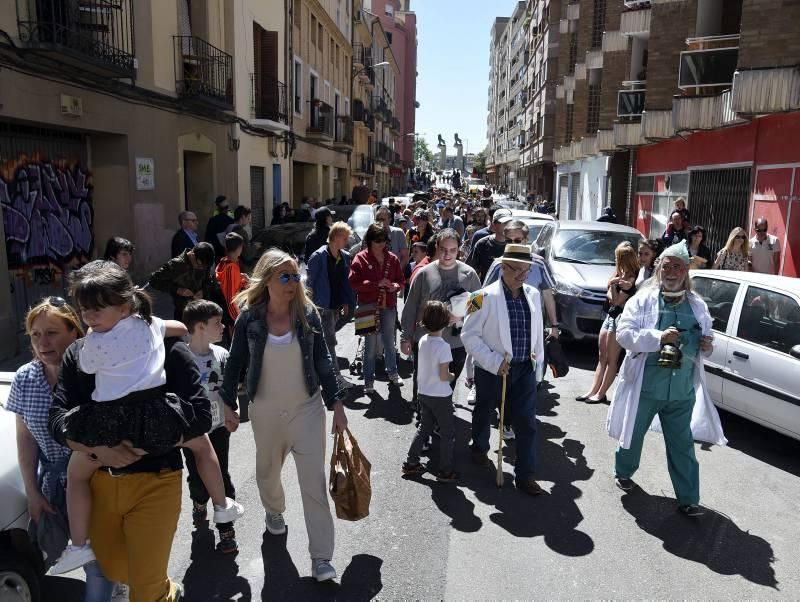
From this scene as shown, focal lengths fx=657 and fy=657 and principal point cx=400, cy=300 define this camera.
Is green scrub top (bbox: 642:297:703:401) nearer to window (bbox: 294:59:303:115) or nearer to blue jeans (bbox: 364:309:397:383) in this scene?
blue jeans (bbox: 364:309:397:383)

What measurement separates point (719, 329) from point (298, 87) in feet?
69.5

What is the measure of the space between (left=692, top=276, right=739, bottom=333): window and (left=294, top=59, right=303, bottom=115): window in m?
20.2

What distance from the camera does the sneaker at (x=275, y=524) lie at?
13.5ft

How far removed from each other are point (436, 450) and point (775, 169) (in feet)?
33.5

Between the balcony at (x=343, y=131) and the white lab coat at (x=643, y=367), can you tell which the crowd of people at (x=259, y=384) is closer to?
the white lab coat at (x=643, y=367)

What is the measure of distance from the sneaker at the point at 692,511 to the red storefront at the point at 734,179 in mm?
8440

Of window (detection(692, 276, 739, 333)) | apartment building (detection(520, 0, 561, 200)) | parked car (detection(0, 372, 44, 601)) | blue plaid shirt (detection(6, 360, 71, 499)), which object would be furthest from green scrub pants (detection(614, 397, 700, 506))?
apartment building (detection(520, 0, 561, 200))

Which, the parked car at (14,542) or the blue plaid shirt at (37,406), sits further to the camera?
the blue plaid shirt at (37,406)

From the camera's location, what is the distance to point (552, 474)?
5160mm

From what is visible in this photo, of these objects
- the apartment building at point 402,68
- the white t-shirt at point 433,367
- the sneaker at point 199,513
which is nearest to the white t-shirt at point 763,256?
the white t-shirt at point 433,367

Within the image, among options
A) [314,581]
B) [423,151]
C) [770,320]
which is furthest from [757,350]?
[423,151]

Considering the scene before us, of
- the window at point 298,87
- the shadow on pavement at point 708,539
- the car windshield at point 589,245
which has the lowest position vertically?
the shadow on pavement at point 708,539

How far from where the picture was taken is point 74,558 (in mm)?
2775

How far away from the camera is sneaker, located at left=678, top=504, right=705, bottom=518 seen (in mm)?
4477
